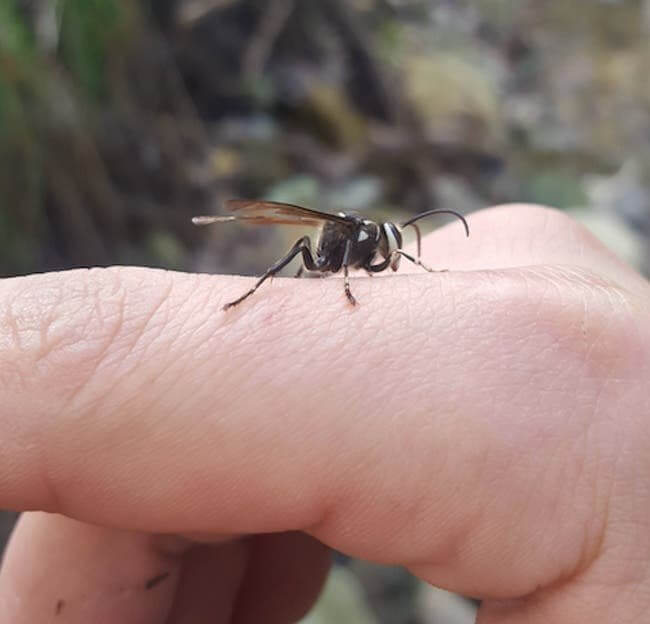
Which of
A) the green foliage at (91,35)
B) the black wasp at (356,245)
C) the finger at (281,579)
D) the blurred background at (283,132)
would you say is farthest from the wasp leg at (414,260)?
the green foliage at (91,35)

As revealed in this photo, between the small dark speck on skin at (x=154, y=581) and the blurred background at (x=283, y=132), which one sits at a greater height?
the blurred background at (x=283, y=132)

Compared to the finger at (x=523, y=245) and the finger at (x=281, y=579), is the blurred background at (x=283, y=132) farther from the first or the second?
the finger at (x=523, y=245)

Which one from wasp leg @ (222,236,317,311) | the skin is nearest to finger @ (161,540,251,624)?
the skin

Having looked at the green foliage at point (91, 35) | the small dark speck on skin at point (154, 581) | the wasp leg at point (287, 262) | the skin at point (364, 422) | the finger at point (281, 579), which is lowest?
the finger at point (281, 579)

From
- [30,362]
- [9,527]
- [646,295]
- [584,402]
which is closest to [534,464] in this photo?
[584,402]

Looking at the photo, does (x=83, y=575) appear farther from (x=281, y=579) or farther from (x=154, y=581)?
(x=281, y=579)

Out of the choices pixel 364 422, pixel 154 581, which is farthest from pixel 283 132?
pixel 364 422

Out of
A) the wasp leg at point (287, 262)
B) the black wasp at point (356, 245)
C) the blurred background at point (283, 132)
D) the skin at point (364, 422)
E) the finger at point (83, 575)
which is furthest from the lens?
the blurred background at point (283, 132)

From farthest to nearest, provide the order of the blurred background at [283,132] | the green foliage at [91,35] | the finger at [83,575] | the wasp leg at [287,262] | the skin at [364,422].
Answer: the blurred background at [283,132] < the green foliage at [91,35] < the finger at [83,575] < the wasp leg at [287,262] < the skin at [364,422]
